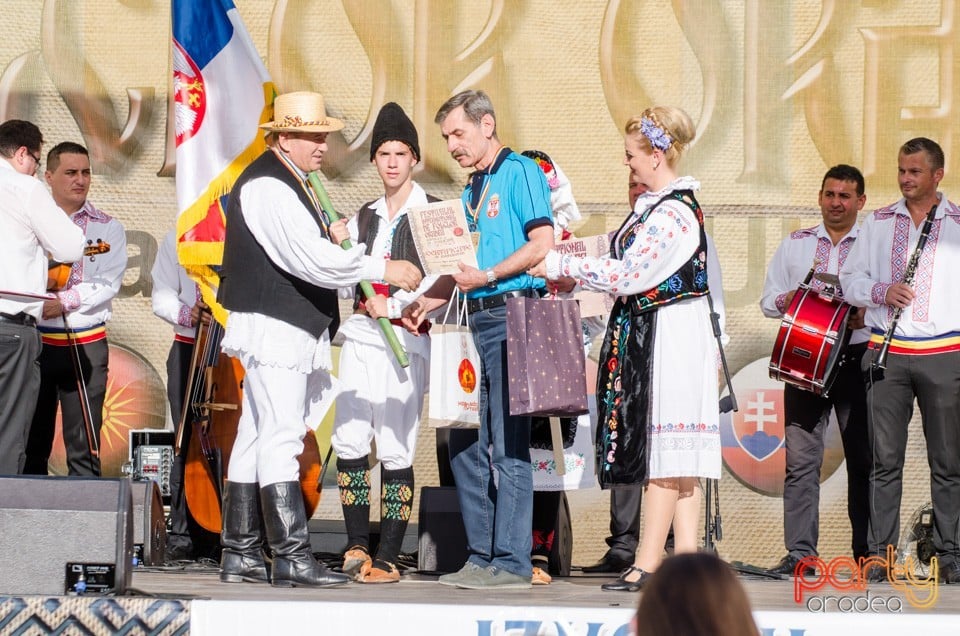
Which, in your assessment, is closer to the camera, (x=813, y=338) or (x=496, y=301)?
(x=496, y=301)

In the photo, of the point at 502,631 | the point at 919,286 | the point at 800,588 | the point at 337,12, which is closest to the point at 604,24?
the point at 337,12

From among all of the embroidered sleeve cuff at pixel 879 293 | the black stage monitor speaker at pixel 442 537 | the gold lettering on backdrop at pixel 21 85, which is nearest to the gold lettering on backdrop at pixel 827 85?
the embroidered sleeve cuff at pixel 879 293

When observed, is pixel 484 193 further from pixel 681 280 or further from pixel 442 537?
pixel 442 537

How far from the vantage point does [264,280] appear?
4652 mm

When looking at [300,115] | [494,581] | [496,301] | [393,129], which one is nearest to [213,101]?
[393,129]

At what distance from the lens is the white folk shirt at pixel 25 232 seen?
17.1ft

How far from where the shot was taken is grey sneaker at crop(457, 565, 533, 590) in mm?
4699

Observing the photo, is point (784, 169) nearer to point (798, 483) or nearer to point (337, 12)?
point (798, 483)

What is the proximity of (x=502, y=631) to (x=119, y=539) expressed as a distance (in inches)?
43.3

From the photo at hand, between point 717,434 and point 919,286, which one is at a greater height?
point 919,286

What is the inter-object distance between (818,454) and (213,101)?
9.69 feet

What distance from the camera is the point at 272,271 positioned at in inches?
184

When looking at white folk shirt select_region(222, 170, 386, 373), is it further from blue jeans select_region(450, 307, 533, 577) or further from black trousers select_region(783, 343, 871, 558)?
black trousers select_region(783, 343, 871, 558)

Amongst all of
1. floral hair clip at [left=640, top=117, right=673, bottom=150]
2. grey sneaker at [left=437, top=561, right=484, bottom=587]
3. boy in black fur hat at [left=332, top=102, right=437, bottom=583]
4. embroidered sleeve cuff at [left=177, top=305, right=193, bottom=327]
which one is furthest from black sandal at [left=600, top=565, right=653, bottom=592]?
embroidered sleeve cuff at [left=177, top=305, right=193, bottom=327]
